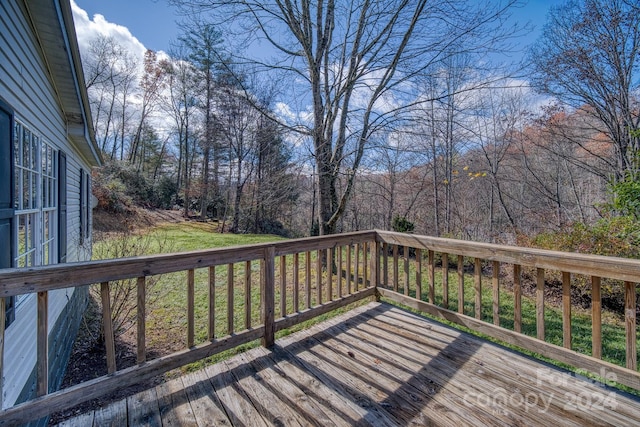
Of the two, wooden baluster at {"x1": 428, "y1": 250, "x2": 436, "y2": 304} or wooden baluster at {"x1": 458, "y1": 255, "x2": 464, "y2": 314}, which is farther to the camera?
wooden baluster at {"x1": 428, "y1": 250, "x2": 436, "y2": 304}

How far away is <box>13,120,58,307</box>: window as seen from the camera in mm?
2305

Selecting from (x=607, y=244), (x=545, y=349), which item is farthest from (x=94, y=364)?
(x=607, y=244)

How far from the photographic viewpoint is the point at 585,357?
86.1 inches

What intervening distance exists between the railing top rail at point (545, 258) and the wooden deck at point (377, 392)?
33.1 inches

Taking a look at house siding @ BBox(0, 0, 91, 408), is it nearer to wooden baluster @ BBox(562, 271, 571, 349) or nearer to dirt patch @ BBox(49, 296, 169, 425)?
dirt patch @ BBox(49, 296, 169, 425)

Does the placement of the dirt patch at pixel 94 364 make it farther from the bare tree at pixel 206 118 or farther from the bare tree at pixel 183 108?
the bare tree at pixel 183 108

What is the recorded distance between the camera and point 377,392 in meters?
2.03

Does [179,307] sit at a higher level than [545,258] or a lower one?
lower

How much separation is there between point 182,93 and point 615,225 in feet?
67.0

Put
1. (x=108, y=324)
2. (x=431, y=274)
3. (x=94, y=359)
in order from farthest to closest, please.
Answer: (x=94, y=359) < (x=431, y=274) < (x=108, y=324)

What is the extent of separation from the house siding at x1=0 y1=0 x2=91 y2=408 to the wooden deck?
0.73 metres

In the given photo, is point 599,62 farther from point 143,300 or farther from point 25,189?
point 25,189

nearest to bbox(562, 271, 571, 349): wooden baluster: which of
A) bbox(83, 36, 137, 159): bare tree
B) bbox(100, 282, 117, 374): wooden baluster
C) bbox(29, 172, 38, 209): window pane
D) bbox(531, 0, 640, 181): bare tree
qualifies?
bbox(100, 282, 117, 374): wooden baluster

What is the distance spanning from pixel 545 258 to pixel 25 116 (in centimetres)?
449
